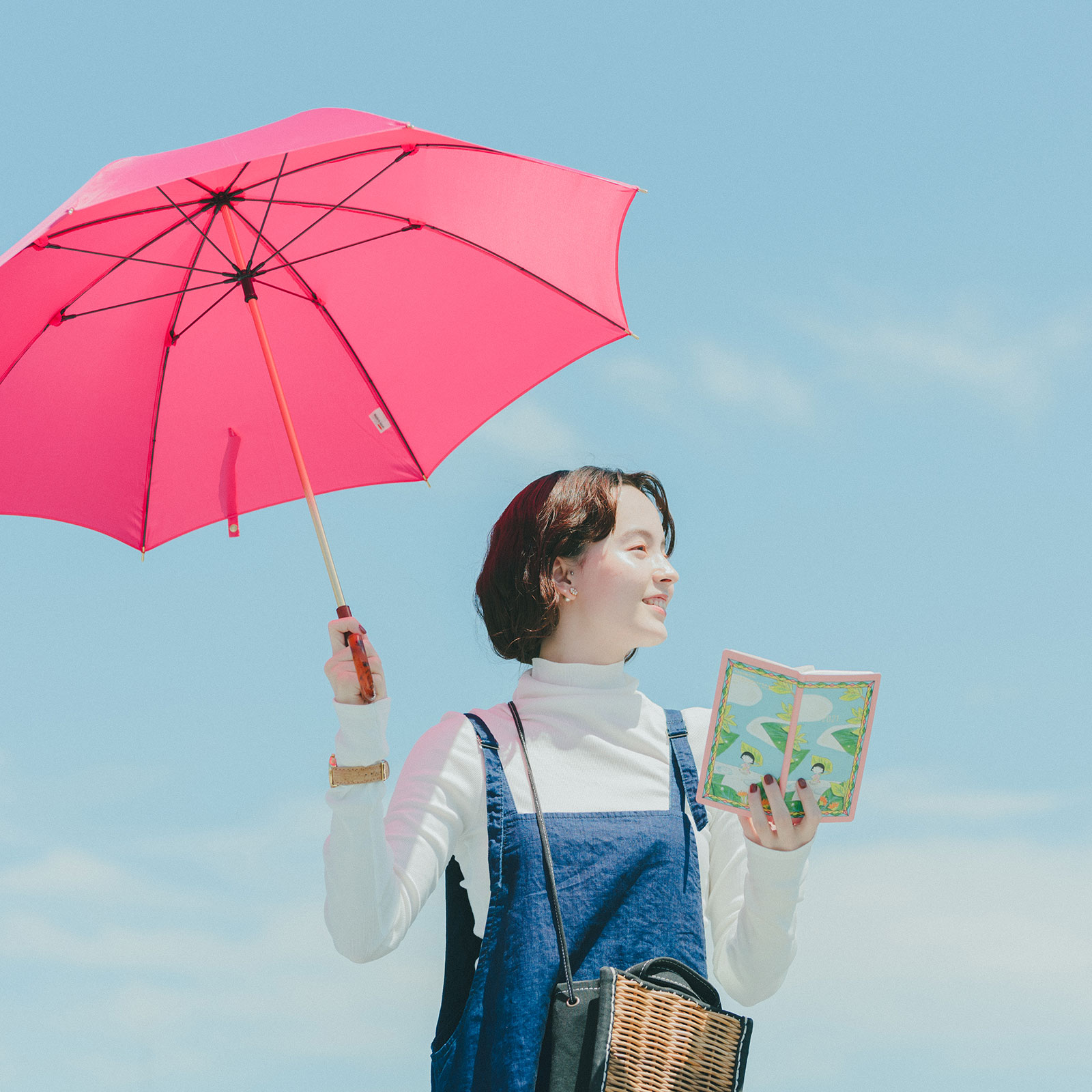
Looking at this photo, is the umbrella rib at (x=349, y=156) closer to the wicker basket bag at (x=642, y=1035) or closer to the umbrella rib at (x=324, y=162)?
the umbrella rib at (x=324, y=162)

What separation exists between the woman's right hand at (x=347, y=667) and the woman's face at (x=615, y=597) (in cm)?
87

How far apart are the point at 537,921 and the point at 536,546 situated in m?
1.18

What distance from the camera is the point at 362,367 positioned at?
4.36 meters

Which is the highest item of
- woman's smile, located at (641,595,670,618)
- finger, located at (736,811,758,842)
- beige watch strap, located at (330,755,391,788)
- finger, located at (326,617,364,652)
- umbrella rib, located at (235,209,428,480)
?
umbrella rib, located at (235,209,428,480)

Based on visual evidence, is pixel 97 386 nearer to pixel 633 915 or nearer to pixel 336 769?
pixel 336 769

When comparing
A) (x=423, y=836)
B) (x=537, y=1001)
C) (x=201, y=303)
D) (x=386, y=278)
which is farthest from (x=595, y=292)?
(x=537, y=1001)

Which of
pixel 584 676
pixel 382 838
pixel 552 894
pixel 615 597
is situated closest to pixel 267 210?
pixel 615 597

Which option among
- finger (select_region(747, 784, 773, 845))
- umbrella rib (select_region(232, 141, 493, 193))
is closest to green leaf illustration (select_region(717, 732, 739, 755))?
finger (select_region(747, 784, 773, 845))

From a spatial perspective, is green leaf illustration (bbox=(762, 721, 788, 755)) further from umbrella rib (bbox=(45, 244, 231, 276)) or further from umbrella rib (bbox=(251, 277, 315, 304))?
umbrella rib (bbox=(45, 244, 231, 276))

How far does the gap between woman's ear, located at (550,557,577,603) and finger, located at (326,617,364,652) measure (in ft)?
2.87

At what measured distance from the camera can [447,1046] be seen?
352cm

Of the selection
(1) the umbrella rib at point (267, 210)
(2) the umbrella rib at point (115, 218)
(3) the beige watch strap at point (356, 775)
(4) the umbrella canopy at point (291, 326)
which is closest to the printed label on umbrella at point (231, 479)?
(4) the umbrella canopy at point (291, 326)

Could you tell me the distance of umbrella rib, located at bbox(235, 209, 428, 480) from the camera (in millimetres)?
4262

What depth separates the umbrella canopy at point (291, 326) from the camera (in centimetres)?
398
